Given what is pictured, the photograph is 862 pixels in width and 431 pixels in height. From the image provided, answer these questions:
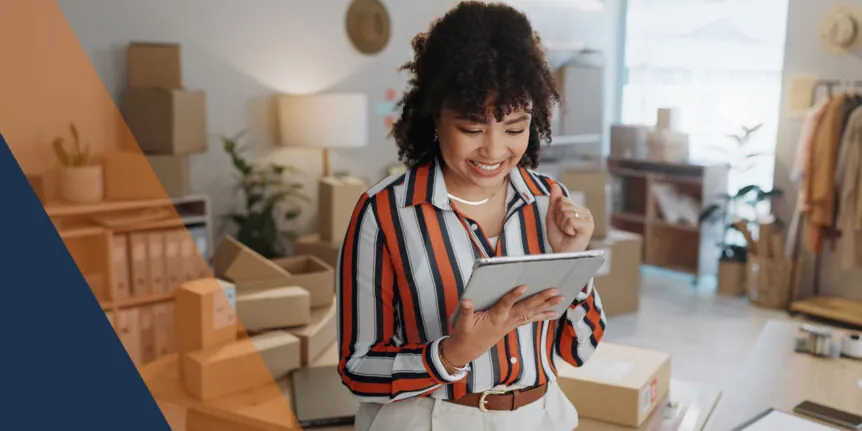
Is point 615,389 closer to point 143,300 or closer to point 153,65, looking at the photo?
point 143,300

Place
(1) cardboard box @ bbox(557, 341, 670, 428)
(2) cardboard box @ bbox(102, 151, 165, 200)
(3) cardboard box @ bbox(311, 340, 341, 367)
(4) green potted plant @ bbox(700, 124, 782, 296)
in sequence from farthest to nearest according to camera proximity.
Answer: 1. (4) green potted plant @ bbox(700, 124, 782, 296)
2. (2) cardboard box @ bbox(102, 151, 165, 200)
3. (3) cardboard box @ bbox(311, 340, 341, 367)
4. (1) cardboard box @ bbox(557, 341, 670, 428)

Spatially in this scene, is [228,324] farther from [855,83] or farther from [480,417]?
[855,83]

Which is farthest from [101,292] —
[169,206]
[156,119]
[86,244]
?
[156,119]

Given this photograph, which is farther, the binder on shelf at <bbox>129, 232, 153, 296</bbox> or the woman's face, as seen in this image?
the binder on shelf at <bbox>129, 232, 153, 296</bbox>

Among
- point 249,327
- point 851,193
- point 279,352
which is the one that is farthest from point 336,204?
point 851,193

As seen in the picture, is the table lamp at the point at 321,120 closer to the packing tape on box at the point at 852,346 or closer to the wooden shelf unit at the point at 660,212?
the wooden shelf unit at the point at 660,212

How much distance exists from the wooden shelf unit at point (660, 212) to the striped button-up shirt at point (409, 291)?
5163 mm

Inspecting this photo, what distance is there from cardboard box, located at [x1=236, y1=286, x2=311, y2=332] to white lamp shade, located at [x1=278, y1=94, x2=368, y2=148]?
8.04 feet

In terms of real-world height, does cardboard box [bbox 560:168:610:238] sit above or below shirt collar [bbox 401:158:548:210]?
below

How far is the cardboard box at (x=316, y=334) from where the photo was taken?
2125 mm

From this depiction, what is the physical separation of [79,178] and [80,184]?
1.1 inches

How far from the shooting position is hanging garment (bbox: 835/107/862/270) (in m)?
4.82
